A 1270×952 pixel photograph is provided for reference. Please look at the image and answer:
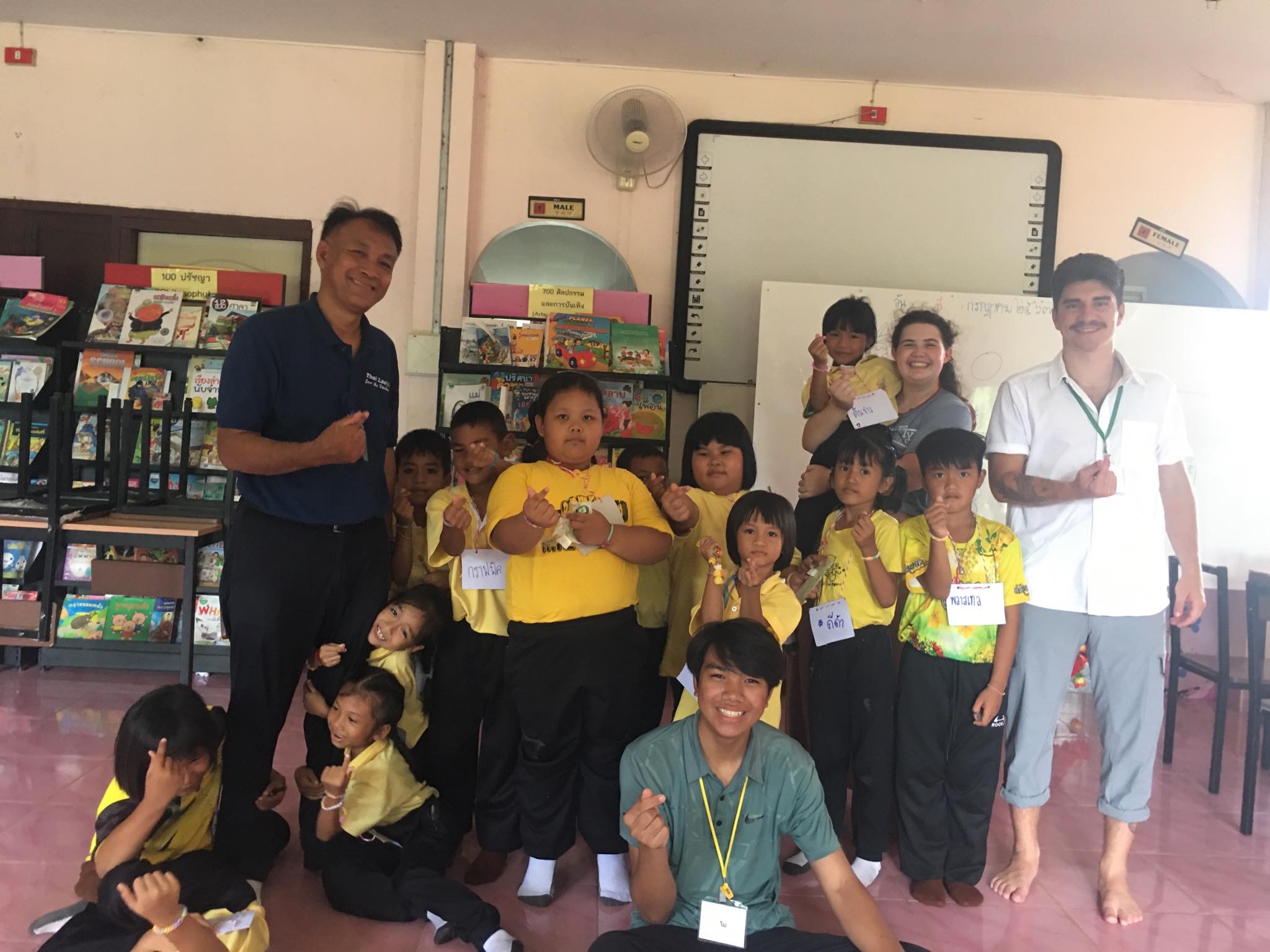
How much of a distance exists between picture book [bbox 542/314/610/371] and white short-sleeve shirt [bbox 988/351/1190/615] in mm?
2055

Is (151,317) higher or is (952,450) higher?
(151,317)

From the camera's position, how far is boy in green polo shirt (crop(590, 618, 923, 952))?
63.1 inches

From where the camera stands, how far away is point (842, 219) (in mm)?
4234

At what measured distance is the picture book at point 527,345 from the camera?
3.79 metres

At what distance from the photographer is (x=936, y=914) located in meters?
2.11

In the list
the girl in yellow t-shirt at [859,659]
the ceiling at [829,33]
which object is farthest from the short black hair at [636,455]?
the ceiling at [829,33]

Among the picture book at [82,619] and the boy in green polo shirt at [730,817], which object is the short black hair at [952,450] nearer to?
the boy in green polo shirt at [730,817]

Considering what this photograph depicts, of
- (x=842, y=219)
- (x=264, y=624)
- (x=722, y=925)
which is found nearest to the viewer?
(x=722, y=925)

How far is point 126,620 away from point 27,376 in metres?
1.19

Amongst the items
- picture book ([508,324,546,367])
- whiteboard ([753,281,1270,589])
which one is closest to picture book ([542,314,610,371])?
picture book ([508,324,546,367])

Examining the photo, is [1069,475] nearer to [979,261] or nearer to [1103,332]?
[1103,332]

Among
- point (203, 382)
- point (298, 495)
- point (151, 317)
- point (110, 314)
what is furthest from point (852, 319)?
point (110, 314)

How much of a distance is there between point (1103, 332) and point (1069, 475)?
0.36 m

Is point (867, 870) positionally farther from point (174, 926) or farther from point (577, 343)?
point (577, 343)
